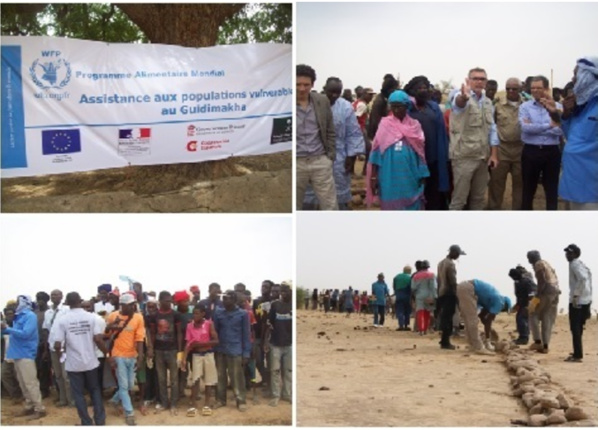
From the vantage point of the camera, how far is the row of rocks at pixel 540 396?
5598mm

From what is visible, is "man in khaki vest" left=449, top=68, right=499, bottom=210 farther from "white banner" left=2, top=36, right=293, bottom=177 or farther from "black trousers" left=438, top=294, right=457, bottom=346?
"white banner" left=2, top=36, right=293, bottom=177

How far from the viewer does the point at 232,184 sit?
821cm

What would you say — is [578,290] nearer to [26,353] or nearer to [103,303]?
[103,303]

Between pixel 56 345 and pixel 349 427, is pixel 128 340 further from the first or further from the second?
pixel 349 427

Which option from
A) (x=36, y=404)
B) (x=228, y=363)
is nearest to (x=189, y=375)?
(x=228, y=363)

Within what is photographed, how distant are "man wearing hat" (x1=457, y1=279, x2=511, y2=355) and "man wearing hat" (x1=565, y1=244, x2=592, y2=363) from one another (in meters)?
1.00

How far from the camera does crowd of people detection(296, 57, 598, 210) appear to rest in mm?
6273

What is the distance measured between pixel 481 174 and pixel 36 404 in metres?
3.91

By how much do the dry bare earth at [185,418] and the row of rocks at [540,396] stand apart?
181 cm

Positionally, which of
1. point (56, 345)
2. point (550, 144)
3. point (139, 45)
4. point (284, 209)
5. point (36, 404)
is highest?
point (139, 45)

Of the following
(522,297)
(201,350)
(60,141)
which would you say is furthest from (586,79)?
(60,141)

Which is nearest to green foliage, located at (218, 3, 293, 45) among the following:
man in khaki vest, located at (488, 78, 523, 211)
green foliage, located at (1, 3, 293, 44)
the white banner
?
green foliage, located at (1, 3, 293, 44)

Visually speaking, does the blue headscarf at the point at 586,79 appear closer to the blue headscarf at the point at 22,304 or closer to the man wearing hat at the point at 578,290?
the man wearing hat at the point at 578,290

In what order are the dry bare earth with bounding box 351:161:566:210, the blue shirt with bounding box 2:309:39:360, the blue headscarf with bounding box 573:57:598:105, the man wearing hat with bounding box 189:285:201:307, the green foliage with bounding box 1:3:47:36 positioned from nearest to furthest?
the blue headscarf with bounding box 573:57:598:105
the blue shirt with bounding box 2:309:39:360
the man wearing hat with bounding box 189:285:201:307
the dry bare earth with bounding box 351:161:566:210
the green foliage with bounding box 1:3:47:36
